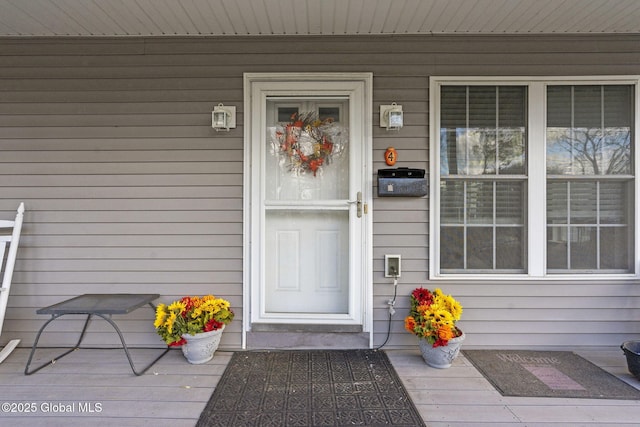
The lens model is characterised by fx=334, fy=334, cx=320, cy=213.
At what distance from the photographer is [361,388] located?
201 centimetres

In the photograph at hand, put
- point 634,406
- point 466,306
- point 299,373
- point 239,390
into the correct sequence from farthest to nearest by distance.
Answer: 1. point 466,306
2. point 299,373
3. point 239,390
4. point 634,406

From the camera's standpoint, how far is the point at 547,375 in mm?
2174

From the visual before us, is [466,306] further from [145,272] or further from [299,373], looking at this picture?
[145,272]

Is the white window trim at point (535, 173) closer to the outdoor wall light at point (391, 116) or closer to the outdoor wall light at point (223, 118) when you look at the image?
the outdoor wall light at point (391, 116)

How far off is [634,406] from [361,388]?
150 centimetres

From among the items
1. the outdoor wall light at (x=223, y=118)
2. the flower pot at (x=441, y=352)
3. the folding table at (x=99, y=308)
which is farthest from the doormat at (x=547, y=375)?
the outdoor wall light at (x=223, y=118)

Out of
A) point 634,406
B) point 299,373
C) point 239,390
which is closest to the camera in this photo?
point 634,406

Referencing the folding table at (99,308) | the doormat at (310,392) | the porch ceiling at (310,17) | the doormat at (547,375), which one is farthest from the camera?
the porch ceiling at (310,17)

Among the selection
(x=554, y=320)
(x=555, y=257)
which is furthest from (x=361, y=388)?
(x=555, y=257)

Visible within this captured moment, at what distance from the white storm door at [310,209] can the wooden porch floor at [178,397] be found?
0.60 m

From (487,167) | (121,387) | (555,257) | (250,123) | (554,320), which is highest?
(250,123)

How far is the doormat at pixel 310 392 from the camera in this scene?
68.3 inches

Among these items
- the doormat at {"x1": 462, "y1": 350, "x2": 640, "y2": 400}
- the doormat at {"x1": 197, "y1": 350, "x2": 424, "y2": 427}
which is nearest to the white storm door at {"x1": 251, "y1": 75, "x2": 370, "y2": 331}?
the doormat at {"x1": 197, "y1": 350, "x2": 424, "y2": 427}

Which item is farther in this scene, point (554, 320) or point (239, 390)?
point (554, 320)
